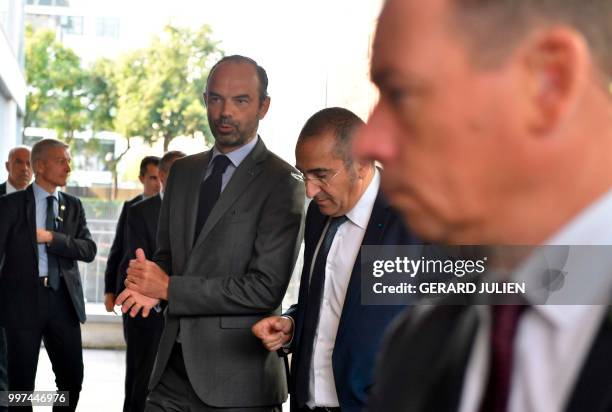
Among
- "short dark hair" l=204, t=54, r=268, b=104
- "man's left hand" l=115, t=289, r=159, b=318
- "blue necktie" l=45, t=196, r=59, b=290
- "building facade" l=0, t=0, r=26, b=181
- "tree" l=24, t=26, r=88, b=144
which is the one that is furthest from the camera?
"tree" l=24, t=26, r=88, b=144

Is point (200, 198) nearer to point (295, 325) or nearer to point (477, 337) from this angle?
point (295, 325)

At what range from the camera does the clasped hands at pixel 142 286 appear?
3439 mm

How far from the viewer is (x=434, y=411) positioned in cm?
77

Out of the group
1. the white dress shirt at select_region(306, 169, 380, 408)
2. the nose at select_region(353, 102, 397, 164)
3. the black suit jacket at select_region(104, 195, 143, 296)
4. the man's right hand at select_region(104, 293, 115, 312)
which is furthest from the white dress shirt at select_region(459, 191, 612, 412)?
the black suit jacket at select_region(104, 195, 143, 296)

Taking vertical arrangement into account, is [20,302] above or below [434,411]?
below

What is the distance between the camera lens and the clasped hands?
344cm

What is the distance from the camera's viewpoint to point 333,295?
9.86 feet

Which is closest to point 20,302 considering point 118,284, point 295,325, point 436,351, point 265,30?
point 118,284

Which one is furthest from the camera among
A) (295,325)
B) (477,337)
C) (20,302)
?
(20,302)

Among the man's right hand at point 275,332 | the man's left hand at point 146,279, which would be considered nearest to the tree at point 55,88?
the man's left hand at point 146,279

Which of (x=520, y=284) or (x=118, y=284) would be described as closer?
(x=520, y=284)

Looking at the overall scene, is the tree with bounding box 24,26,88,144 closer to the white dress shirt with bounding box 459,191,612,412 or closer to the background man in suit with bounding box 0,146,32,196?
the background man in suit with bounding box 0,146,32,196

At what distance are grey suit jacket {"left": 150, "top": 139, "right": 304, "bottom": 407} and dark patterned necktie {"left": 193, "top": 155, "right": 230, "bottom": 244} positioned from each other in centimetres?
3

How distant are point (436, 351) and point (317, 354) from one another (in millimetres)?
2242
